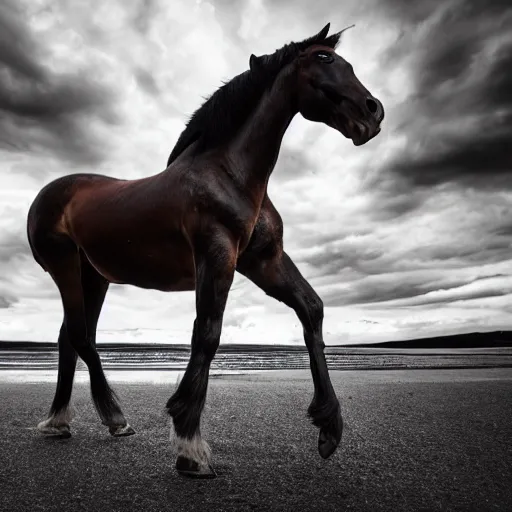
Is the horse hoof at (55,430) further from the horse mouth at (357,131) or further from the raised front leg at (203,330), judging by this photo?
the horse mouth at (357,131)

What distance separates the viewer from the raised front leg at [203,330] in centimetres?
278

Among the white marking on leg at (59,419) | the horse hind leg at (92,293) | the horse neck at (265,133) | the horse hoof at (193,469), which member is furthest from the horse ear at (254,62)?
the white marking on leg at (59,419)

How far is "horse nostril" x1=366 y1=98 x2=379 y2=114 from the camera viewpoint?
3143 mm

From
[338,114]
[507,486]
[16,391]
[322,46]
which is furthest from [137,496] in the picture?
[16,391]

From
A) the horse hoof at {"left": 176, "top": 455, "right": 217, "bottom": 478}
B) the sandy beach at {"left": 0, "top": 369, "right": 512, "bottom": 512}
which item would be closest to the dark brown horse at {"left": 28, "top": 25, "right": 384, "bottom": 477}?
the horse hoof at {"left": 176, "top": 455, "right": 217, "bottom": 478}

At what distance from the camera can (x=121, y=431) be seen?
371cm

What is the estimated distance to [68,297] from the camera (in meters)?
3.83

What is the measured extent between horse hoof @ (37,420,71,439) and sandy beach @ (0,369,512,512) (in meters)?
0.10

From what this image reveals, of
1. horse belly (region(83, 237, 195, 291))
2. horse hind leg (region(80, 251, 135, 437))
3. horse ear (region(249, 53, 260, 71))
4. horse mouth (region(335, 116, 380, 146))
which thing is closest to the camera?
horse mouth (region(335, 116, 380, 146))

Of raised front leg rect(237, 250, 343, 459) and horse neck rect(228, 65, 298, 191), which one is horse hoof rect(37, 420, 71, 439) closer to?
raised front leg rect(237, 250, 343, 459)

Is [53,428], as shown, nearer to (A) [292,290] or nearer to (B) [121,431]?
(B) [121,431]

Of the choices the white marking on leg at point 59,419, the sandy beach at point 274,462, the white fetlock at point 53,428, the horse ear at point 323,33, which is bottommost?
the sandy beach at point 274,462

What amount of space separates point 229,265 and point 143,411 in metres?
2.67

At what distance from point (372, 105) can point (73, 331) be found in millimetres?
2773
